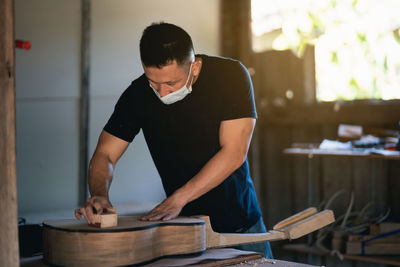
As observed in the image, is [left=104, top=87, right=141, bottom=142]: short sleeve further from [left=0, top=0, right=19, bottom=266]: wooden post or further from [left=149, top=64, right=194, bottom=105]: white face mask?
[left=0, top=0, right=19, bottom=266]: wooden post

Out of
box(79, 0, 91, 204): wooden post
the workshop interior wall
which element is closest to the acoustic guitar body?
the workshop interior wall

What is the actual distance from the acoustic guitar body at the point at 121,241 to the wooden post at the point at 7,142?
0.86 feet

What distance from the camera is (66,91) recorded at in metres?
3.36

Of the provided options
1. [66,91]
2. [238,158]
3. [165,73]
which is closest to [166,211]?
[238,158]

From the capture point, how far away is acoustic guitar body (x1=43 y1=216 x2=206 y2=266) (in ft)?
4.57

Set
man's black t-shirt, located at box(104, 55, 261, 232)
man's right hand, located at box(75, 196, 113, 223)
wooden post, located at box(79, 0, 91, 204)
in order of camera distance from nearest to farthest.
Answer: man's right hand, located at box(75, 196, 113, 223), man's black t-shirt, located at box(104, 55, 261, 232), wooden post, located at box(79, 0, 91, 204)

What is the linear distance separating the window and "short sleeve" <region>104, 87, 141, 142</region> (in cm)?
233

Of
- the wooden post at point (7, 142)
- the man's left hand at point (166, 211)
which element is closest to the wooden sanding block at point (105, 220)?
the man's left hand at point (166, 211)

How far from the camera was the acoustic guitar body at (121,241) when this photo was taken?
139cm

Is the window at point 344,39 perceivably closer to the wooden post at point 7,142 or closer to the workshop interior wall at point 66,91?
the workshop interior wall at point 66,91

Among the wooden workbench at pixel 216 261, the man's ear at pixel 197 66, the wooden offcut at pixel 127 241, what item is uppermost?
the man's ear at pixel 197 66

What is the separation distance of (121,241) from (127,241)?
0.06ft

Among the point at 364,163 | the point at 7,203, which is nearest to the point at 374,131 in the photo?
the point at 364,163

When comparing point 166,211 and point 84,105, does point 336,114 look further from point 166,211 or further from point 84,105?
point 166,211
